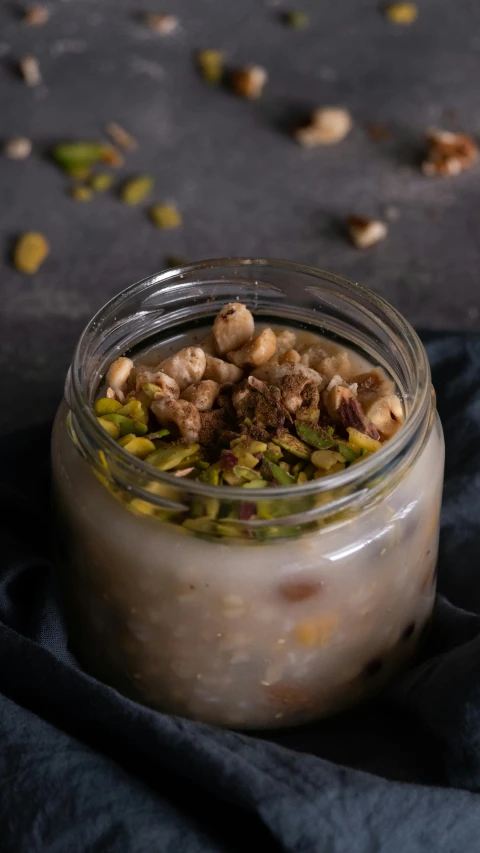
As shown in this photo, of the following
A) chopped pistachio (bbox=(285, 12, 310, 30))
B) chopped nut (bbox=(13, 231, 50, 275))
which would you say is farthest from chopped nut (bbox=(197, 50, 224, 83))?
chopped nut (bbox=(13, 231, 50, 275))

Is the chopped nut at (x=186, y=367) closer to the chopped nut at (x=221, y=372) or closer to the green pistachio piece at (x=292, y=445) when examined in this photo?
the chopped nut at (x=221, y=372)

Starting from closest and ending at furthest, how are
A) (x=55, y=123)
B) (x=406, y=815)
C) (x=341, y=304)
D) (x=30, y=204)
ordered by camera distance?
1. (x=406, y=815)
2. (x=341, y=304)
3. (x=30, y=204)
4. (x=55, y=123)

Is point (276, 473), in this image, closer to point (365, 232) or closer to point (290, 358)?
point (290, 358)

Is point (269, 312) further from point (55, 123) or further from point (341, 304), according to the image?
point (55, 123)

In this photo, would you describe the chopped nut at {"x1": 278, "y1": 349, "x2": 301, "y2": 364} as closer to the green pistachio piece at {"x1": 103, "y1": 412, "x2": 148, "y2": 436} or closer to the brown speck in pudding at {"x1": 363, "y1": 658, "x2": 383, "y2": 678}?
the green pistachio piece at {"x1": 103, "y1": 412, "x2": 148, "y2": 436}

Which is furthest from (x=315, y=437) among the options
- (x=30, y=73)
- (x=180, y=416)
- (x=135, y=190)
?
(x=30, y=73)

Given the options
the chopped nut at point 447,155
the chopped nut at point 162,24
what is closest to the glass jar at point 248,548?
the chopped nut at point 447,155

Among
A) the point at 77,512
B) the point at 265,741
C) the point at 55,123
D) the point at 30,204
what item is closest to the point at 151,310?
the point at 77,512
